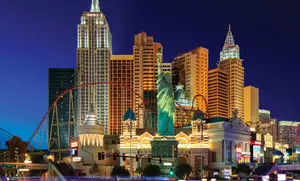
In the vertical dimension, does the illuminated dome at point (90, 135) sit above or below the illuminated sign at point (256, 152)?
above

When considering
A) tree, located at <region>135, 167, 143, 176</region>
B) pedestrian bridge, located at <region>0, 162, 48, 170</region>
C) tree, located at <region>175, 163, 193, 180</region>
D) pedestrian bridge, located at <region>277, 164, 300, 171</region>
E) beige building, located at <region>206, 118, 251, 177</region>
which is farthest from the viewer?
beige building, located at <region>206, 118, 251, 177</region>

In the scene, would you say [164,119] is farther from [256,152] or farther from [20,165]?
[20,165]

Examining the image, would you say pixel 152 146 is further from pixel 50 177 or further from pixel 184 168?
pixel 50 177

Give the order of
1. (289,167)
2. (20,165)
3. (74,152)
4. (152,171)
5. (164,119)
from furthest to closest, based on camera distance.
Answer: (74,152)
(164,119)
(20,165)
(152,171)
(289,167)

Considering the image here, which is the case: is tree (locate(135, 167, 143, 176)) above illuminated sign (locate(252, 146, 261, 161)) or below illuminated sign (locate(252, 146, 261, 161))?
below

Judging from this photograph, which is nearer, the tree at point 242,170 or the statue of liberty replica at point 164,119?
the tree at point 242,170

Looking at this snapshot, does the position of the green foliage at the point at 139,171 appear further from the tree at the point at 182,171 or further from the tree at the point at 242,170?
the tree at the point at 242,170

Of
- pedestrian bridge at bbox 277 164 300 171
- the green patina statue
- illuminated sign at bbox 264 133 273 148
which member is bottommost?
pedestrian bridge at bbox 277 164 300 171

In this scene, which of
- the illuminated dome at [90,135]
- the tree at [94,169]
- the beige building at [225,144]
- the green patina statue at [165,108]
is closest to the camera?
the tree at [94,169]

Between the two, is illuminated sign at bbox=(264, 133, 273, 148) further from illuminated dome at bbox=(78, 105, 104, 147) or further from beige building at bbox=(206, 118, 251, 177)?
illuminated dome at bbox=(78, 105, 104, 147)

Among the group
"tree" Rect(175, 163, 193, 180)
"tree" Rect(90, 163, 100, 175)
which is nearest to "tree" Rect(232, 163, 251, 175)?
"tree" Rect(175, 163, 193, 180)

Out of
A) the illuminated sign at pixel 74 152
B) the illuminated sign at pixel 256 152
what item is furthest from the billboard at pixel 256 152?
the illuminated sign at pixel 74 152

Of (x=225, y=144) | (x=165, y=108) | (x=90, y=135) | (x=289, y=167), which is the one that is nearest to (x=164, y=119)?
(x=165, y=108)

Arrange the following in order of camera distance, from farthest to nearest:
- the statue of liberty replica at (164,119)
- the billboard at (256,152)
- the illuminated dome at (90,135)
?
the billboard at (256,152), the illuminated dome at (90,135), the statue of liberty replica at (164,119)
